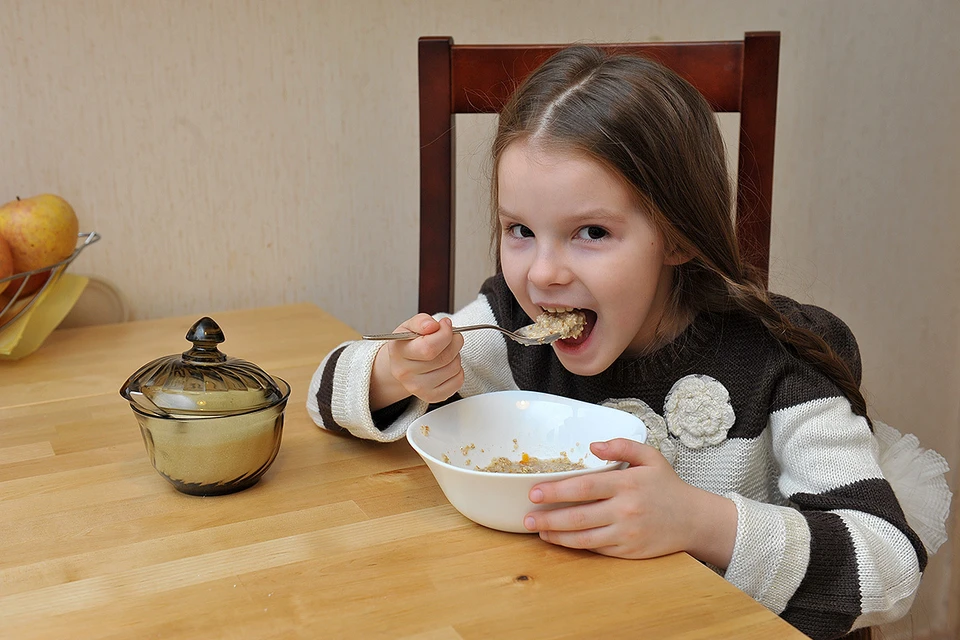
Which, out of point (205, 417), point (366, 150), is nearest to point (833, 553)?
point (205, 417)

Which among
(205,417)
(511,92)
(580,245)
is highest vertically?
(511,92)

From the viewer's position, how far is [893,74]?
148 centimetres

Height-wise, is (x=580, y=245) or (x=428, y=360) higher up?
(x=580, y=245)

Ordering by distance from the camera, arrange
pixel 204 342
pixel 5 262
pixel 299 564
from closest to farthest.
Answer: pixel 299 564 < pixel 204 342 < pixel 5 262

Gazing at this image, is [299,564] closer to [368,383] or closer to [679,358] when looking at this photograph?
[368,383]

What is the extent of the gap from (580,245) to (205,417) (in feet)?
1.17

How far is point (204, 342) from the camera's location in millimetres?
739

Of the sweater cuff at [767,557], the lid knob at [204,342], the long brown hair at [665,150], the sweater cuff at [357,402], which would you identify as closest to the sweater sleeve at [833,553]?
the sweater cuff at [767,557]

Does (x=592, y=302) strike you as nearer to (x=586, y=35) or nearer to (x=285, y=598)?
(x=285, y=598)

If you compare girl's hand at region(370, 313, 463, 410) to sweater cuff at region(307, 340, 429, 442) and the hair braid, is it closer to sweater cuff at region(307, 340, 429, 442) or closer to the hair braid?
sweater cuff at region(307, 340, 429, 442)

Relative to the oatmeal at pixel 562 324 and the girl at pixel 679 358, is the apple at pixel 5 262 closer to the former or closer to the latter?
the girl at pixel 679 358

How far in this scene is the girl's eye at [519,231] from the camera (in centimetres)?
86

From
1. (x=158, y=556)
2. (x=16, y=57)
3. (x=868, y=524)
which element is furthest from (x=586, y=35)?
(x=158, y=556)

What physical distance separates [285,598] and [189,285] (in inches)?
33.0
